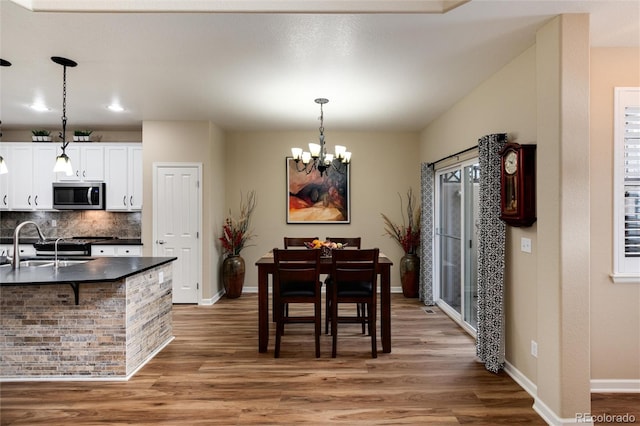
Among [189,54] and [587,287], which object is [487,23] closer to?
[587,287]

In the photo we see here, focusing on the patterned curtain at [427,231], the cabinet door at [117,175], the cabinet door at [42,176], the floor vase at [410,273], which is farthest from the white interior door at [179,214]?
the patterned curtain at [427,231]

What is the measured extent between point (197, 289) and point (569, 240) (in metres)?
4.77

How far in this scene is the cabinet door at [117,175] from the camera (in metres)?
5.60

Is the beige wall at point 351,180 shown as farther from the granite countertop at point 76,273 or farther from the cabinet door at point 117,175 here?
the granite countertop at point 76,273

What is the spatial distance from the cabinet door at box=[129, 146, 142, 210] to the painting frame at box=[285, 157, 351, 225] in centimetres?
227

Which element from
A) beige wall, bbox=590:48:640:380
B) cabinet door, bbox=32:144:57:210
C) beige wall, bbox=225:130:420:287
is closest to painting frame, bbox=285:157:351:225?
beige wall, bbox=225:130:420:287

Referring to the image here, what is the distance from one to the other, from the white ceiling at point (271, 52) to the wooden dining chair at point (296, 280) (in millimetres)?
1738

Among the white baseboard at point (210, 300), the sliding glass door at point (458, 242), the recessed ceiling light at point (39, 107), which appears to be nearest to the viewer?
the sliding glass door at point (458, 242)

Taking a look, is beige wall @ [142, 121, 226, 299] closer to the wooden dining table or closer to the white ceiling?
the white ceiling

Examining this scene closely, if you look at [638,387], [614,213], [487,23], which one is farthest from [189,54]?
[638,387]

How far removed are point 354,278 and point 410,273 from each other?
8.34 feet

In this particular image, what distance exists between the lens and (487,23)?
2559 mm

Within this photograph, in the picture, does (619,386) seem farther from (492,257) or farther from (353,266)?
(353,266)

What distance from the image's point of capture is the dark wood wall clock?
9.00ft
